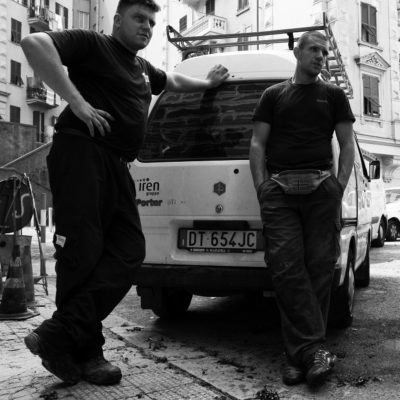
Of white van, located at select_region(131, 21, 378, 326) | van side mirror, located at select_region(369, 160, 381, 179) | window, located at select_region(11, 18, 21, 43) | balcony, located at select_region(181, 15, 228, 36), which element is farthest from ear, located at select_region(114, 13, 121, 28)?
window, located at select_region(11, 18, 21, 43)

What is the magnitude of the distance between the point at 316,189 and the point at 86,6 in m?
43.4

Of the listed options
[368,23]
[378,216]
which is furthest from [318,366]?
[368,23]

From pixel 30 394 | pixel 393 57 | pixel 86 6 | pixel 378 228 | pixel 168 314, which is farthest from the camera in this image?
pixel 86 6

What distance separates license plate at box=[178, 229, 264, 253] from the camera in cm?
364

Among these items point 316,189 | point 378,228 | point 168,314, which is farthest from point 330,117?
point 378,228

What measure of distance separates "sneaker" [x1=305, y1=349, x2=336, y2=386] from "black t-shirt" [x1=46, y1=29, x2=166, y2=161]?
153cm

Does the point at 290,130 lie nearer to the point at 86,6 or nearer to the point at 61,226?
the point at 61,226

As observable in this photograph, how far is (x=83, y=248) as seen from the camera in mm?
2816

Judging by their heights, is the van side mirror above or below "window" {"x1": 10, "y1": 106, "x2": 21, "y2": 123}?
below

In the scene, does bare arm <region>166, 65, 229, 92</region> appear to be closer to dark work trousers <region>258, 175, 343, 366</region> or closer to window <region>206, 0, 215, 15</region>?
dark work trousers <region>258, 175, 343, 366</region>

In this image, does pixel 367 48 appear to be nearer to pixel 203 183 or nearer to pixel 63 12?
pixel 63 12

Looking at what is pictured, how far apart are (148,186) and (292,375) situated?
1.63 metres

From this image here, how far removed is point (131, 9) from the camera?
3000mm

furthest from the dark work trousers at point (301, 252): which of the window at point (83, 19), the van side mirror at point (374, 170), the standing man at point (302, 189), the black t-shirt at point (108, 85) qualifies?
the window at point (83, 19)
